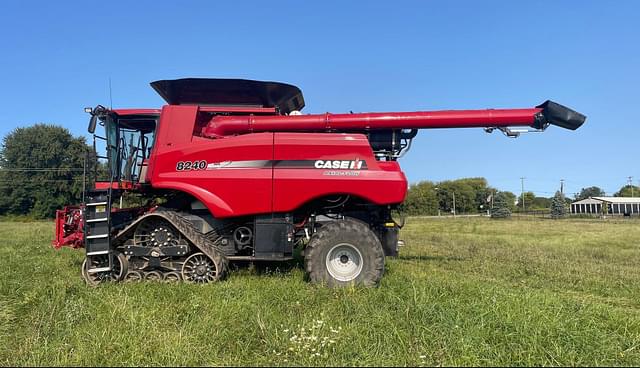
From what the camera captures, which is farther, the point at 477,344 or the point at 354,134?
the point at 354,134

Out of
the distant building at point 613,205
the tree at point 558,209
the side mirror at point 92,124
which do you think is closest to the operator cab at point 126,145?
the side mirror at point 92,124

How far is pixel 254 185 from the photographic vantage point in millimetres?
7270

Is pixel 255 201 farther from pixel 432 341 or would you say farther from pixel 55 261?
pixel 55 261

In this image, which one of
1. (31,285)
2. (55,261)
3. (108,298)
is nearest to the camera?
(108,298)

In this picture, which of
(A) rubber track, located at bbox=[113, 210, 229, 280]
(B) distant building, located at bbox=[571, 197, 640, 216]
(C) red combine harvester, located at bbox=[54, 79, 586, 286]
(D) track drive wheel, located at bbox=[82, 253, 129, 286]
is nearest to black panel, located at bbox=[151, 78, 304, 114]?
(C) red combine harvester, located at bbox=[54, 79, 586, 286]

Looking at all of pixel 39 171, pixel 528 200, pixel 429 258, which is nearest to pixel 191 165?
pixel 429 258

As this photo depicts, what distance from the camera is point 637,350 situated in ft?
13.4

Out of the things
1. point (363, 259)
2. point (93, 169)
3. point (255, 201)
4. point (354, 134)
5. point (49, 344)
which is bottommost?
point (49, 344)

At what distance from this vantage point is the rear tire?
7.02 meters

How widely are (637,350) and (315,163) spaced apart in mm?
4664

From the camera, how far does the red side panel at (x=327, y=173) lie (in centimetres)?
721

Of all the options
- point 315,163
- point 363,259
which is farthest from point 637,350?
point 315,163

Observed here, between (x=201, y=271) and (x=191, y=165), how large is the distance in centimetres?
169

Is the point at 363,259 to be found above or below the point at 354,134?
below
